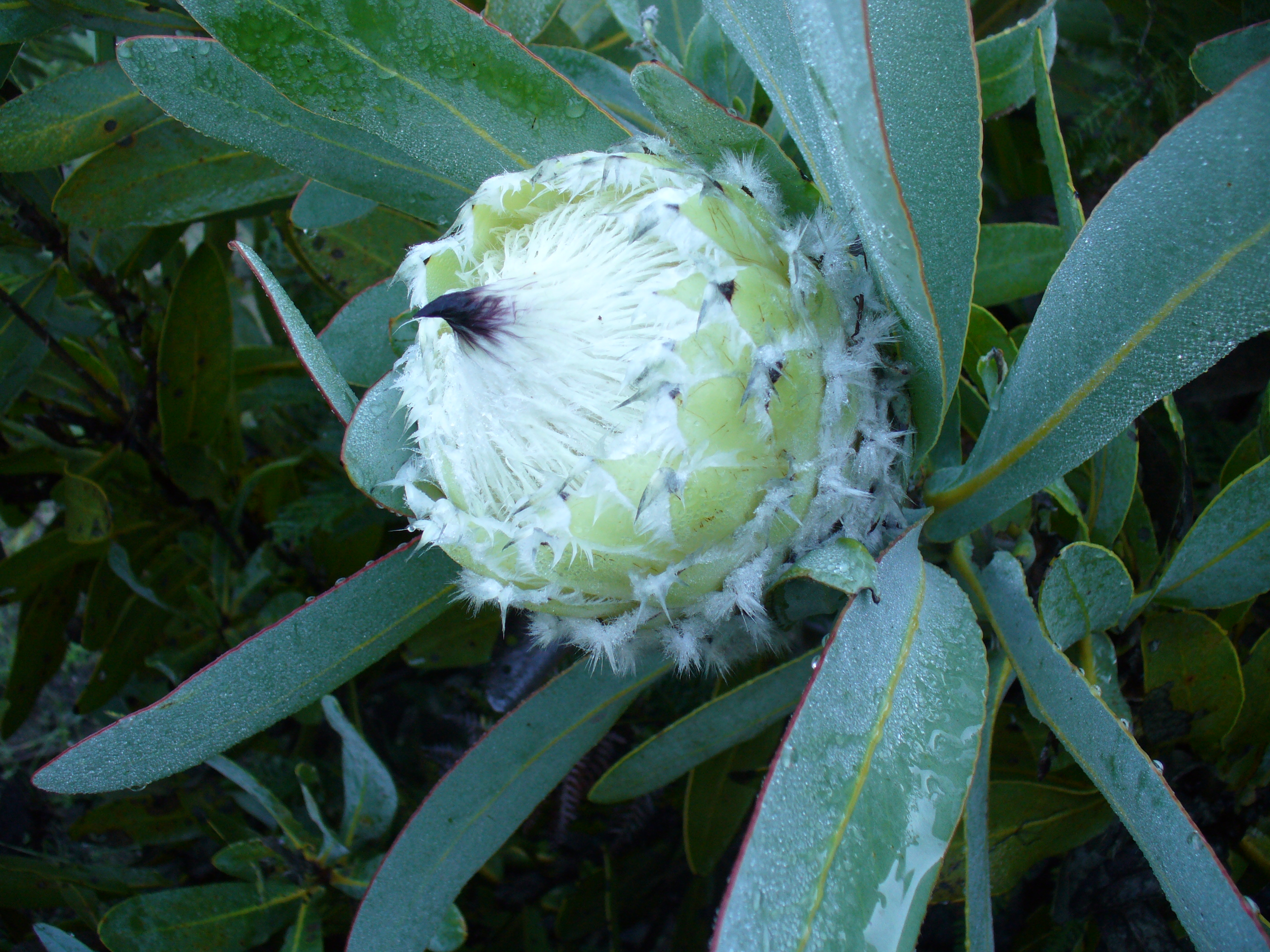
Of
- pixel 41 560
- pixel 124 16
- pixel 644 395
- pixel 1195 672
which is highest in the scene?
pixel 124 16

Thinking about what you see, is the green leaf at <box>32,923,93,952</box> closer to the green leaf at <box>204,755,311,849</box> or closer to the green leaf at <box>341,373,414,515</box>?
the green leaf at <box>204,755,311,849</box>

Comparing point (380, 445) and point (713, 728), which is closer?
point (380, 445)

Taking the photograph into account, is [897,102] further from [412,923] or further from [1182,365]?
[412,923]

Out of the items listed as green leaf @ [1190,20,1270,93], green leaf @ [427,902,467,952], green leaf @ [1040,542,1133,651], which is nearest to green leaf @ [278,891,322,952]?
green leaf @ [427,902,467,952]

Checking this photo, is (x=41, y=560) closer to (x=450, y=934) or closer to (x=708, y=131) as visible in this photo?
(x=450, y=934)

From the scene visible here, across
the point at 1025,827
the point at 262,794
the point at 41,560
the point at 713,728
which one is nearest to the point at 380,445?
the point at 713,728

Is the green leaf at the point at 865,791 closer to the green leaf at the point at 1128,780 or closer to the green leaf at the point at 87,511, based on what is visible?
the green leaf at the point at 1128,780

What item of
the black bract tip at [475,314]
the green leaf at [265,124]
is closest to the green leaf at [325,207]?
the green leaf at [265,124]
